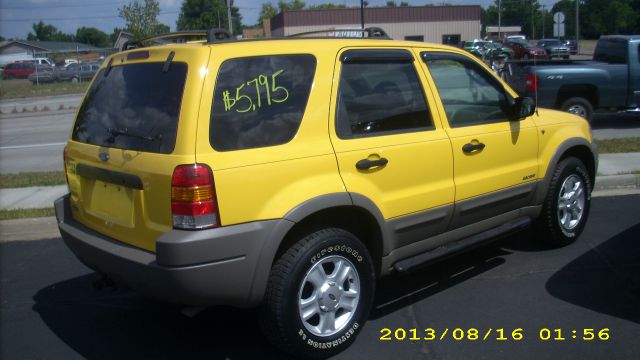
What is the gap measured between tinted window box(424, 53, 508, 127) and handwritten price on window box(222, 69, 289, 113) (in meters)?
1.34

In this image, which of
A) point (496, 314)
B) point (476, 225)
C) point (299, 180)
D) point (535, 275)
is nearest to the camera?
point (299, 180)

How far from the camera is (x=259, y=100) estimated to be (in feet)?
11.0

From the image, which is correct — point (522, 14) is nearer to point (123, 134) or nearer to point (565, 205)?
point (565, 205)

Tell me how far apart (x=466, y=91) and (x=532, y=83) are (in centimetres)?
725

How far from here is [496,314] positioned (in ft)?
13.6

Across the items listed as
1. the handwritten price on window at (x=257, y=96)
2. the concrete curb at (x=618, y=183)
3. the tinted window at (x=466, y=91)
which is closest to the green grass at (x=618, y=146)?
the concrete curb at (x=618, y=183)

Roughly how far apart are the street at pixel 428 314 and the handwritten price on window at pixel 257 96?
154 cm

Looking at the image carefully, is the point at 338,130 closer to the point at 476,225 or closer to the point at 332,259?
the point at 332,259

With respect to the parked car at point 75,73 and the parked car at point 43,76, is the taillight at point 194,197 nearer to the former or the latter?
the parked car at point 75,73

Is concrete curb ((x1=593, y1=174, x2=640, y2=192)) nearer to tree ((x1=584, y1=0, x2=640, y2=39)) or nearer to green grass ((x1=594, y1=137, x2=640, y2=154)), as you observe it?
green grass ((x1=594, y1=137, x2=640, y2=154))

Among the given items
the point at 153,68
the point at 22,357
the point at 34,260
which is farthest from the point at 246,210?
the point at 34,260

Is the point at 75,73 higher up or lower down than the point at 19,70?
lower down

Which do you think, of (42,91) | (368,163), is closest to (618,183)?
(368,163)

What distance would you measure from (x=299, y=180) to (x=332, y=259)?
544 millimetres
